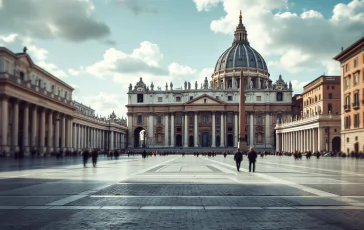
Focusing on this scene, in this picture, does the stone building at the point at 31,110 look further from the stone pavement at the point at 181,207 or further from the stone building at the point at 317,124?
the stone building at the point at 317,124

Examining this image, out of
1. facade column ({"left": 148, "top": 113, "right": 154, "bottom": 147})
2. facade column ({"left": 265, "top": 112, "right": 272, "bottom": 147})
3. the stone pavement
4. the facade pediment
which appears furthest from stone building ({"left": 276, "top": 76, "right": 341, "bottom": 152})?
the stone pavement

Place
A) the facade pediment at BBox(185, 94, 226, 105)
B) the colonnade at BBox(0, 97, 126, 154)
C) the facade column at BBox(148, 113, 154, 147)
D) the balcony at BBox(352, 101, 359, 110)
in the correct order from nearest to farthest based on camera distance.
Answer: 1. the colonnade at BBox(0, 97, 126, 154)
2. the balcony at BBox(352, 101, 359, 110)
3. the facade pediment at BBox(185, 94, 226, 105)
4. the facade column at BBox(148, 113, 154, 147)

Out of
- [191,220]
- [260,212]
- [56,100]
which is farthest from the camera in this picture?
[56,100]

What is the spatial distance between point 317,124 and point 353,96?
2102cm

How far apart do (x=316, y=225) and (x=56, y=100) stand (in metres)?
63.5

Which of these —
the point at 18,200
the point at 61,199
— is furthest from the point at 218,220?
the point at 18,200

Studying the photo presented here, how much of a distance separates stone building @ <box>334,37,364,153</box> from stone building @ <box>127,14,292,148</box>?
62752mm

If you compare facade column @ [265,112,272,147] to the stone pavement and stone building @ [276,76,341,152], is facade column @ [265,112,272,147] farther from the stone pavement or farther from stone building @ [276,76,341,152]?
the stone pavement

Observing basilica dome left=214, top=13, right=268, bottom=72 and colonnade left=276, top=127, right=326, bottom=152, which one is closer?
colonnade left=276, top=127, right=326, bottom=152

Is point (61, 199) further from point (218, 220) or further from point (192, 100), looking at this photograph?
point (192, 100)

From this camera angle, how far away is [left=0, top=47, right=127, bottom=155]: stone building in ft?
167

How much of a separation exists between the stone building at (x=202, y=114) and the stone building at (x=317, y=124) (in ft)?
51.4

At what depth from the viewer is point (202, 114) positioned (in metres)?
129

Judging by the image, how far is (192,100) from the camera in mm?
125500
